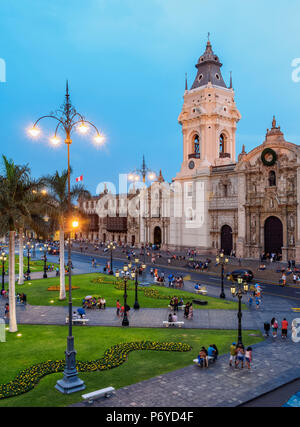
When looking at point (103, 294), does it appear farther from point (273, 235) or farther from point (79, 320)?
point (273, 235)

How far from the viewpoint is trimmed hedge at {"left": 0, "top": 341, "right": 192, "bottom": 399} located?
42.7 feet

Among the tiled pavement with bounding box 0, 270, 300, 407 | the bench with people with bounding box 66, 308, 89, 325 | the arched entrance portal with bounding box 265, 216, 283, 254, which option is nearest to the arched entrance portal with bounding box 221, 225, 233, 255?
the arched entrance portal with bounding box 265, 216, 283, 254

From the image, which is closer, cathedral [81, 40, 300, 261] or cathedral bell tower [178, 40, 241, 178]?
cathedral [81, 40, 300, 261]

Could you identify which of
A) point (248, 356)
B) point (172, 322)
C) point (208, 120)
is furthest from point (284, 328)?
point (208, 120)

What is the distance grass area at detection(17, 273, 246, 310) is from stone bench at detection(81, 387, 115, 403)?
14098 millimetres

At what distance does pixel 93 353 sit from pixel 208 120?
5140 centimetres

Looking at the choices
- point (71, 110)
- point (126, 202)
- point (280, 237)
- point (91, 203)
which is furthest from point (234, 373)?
point (91, 203)

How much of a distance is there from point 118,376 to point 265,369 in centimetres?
632

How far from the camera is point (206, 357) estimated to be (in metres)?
15.0

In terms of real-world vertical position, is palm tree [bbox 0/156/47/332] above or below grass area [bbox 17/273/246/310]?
above

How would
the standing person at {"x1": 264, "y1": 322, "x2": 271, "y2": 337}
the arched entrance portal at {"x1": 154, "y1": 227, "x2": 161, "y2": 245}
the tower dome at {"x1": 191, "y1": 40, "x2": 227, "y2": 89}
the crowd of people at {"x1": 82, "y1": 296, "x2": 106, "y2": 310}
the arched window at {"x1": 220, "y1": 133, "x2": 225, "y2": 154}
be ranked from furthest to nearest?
the arched entrance portal at {"x1": 154, "y1": 227, "x2": 161, "y2": 245}
the arched window at {"x1": 220, "y1": 133, "x2": 225, "y2": 154}
the tower dome at {"x1": 191, "y1": 40, "x2": 227, "y2": 89}
the crowd of people at {"x1": 82, "y1": 296, "x2": 106, "y2": 310}
the standing person at {"x1": 264, "y1": 322, "x2": 271, "y2": 337}

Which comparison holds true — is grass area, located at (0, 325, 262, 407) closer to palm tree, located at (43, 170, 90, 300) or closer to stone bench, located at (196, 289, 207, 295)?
palm tree, located at (43, 170, 90, 300)
